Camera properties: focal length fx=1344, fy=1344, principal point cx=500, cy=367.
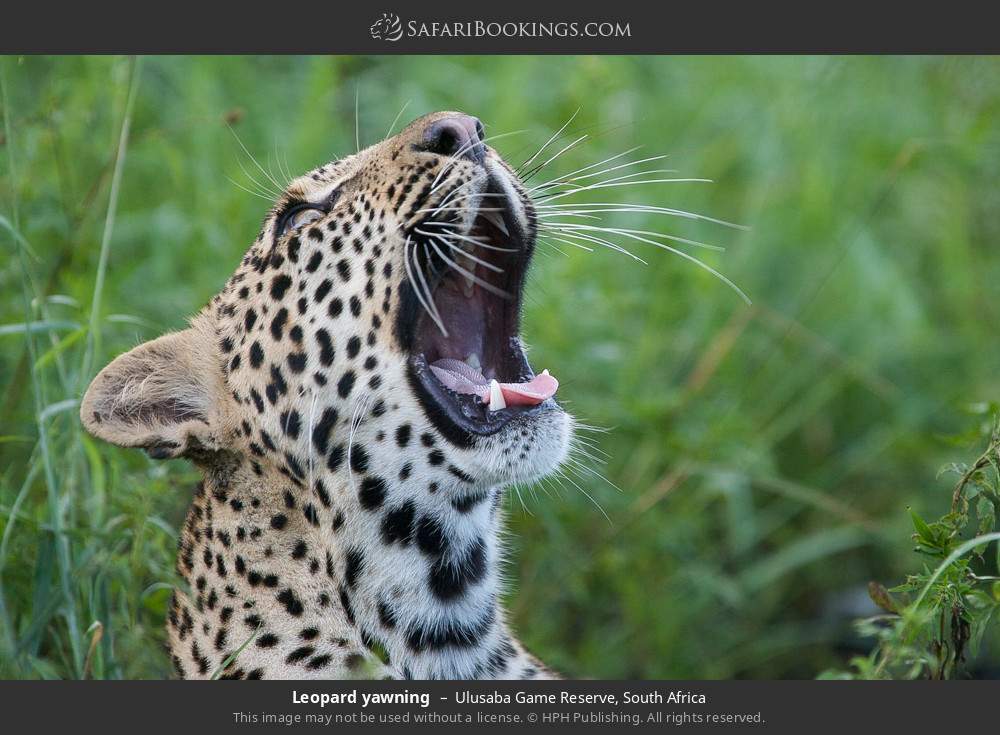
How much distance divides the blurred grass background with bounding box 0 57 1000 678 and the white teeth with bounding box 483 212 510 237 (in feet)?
5.16

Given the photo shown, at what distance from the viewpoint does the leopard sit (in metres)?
4.41

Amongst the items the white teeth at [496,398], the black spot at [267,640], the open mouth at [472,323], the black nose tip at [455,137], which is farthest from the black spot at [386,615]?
the black nose tip at [455,137]

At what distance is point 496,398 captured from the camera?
448 centimetres

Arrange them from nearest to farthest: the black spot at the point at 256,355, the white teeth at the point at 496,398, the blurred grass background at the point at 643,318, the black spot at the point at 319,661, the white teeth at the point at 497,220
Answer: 1. the black spot at the point at 319,661
2. the white teeth at the point at 496,398
3. the black spot at the point at 256,355
4. the white teeth at the point at 497,220
5. the blurred grass background at the point at 643,318

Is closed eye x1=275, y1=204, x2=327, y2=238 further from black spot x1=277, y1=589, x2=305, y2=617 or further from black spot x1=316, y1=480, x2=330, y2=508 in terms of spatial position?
black spot x1=277, y1=589, x2=305, y2=617

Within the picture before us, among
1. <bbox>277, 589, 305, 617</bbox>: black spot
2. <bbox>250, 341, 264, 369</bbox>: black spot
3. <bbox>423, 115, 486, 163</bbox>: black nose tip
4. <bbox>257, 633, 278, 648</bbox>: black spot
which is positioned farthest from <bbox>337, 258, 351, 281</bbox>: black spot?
<bbox>257, 633, 278, 648</bbox>: black spot

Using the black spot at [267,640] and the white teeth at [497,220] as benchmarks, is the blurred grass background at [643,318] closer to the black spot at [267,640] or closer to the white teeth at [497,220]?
the black spot at [267,640]

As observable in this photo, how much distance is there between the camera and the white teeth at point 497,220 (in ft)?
15.4

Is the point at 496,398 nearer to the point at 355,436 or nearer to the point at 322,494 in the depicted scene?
the point at 355,436

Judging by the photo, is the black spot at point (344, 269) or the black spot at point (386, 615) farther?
the black spot at point (344, 269)

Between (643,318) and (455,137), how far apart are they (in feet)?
12.6

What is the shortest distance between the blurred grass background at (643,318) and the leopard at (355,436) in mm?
609
